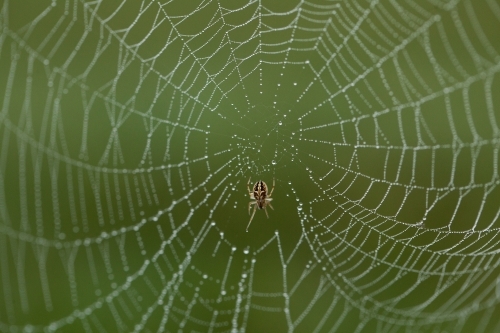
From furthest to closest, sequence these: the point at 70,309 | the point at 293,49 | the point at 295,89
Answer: the point at 70,309 → the point at 295,89 → the point at 293,49

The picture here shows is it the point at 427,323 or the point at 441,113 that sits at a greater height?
the point at 441,113

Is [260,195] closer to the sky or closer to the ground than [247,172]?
closer to the ground

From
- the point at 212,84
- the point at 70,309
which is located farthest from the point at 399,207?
the point at 70,309

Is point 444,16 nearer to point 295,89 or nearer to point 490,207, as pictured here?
point 295,89

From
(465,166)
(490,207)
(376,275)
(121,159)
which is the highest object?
(121,159)

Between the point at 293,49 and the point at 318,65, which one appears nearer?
the point at 293,49

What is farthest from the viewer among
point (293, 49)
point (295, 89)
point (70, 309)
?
point (70, 309)

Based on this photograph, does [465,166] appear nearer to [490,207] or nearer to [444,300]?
[490,207]
